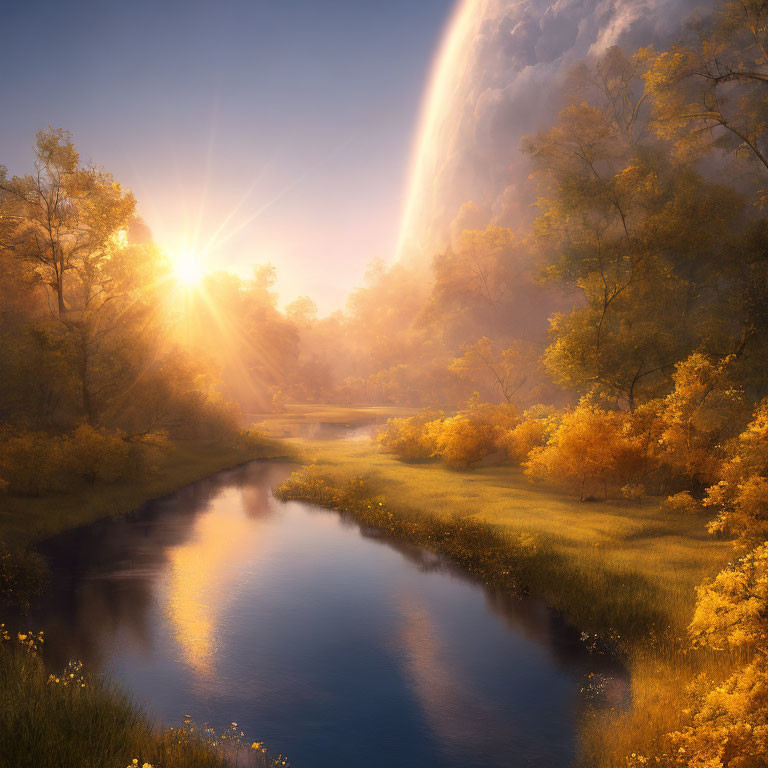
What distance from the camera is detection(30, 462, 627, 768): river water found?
11.5 m

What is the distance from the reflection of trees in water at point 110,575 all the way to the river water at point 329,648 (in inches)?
3.3

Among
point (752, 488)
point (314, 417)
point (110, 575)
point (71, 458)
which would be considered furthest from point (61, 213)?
point (314, 417)

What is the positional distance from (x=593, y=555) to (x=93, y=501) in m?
25.4

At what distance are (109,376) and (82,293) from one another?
6507 millimetres

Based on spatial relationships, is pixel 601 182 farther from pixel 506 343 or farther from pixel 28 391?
pixel 506 343

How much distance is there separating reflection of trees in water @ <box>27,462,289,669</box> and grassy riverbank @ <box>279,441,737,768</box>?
7.93 metres

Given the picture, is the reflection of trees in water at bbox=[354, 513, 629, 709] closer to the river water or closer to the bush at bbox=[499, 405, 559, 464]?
the river water

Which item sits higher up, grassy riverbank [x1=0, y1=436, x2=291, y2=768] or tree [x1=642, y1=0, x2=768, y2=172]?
tree [x1=642, y1=0, x2=768, y2=172]

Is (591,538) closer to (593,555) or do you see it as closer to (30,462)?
(593,555)

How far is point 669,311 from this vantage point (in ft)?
95.4

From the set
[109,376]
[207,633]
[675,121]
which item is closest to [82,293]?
[109,376]

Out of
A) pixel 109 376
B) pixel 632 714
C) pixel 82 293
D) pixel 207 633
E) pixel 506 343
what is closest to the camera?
pixel 632 714

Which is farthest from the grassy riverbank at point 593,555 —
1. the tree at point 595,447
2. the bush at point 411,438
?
the bush at point 411,438

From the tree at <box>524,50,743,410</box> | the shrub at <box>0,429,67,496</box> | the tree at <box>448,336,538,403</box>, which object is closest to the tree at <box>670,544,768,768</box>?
the tree at <box>524,50,743,410</box>
